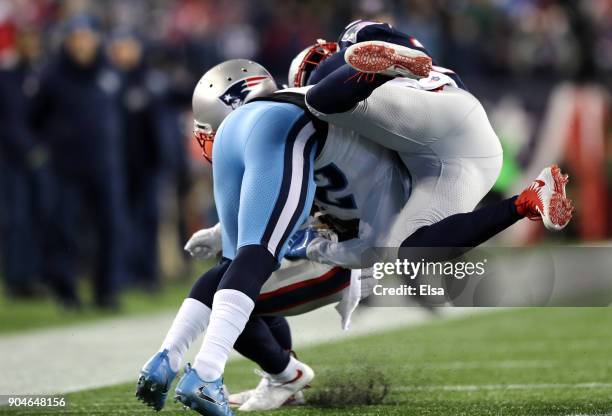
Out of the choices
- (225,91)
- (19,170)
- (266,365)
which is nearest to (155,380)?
(266,365)

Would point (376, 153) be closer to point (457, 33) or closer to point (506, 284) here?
point (506, 284)

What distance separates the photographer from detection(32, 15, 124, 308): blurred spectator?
9367mm

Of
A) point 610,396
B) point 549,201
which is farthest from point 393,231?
point 610,396

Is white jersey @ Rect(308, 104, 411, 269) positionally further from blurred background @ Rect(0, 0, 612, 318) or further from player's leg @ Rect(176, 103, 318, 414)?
blurred background @ Rect(0, 0, 612, 318)

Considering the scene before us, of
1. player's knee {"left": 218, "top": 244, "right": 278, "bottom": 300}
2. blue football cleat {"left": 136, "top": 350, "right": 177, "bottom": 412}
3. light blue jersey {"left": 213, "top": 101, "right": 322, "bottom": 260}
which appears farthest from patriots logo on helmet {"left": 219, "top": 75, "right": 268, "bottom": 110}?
blue football cleat {"left": 136, "top": 350, "right": 177, "bottom": 412}

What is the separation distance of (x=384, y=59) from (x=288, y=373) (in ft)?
4.30

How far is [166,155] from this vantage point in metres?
11.5

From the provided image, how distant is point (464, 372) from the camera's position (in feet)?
19.5

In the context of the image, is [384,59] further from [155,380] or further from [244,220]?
[155,380]

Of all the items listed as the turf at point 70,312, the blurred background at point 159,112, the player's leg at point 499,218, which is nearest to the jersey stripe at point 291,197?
the player's leg at point 499,218

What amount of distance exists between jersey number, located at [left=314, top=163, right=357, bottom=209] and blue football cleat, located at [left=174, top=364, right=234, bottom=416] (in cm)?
93

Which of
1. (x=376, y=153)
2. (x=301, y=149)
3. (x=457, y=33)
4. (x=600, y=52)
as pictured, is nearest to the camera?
(x=301, y=149)

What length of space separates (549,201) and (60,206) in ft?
20.2

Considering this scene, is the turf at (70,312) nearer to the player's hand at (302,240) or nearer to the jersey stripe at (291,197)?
the player's hand at (302,240)
